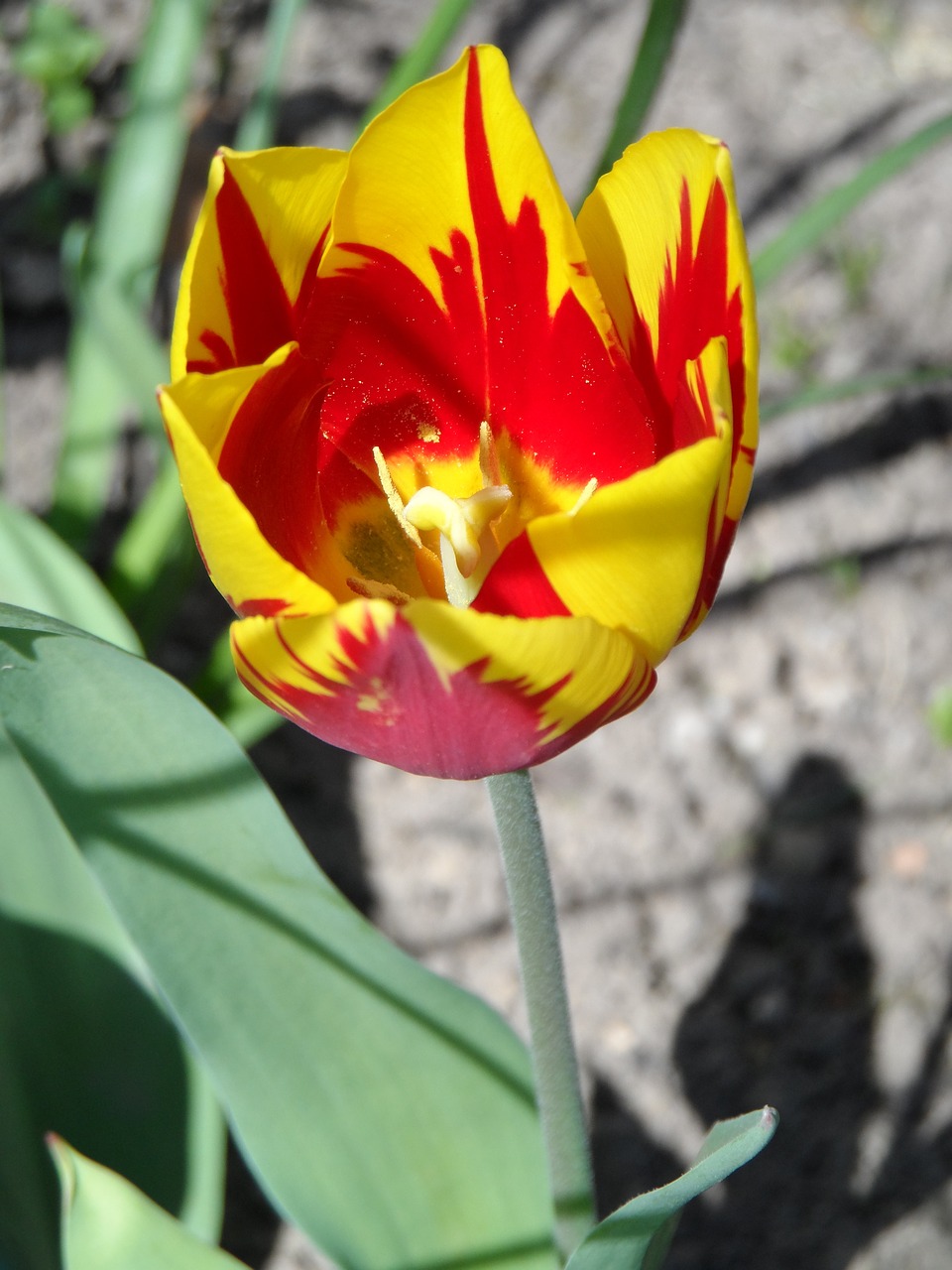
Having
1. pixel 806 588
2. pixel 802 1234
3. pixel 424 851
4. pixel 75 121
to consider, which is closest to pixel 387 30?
pixel 75 121

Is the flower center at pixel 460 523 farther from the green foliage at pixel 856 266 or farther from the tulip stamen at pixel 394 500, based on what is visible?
the green foliage at pixel 856 266

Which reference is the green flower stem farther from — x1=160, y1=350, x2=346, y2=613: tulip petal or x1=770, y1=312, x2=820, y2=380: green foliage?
x1=770, y1=312, x2=820, y2=380: green foliage

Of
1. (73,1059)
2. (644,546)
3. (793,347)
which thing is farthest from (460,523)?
(793,347)

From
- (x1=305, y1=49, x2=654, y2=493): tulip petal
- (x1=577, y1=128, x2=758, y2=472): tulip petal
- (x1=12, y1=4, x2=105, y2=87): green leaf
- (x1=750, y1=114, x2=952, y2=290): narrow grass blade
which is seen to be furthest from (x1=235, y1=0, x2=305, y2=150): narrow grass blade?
(x1=577, y1=128, x2=758, y2=472): tulip petal

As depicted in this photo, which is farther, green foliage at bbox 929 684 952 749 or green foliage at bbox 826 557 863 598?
green foliage at bbox 826 557 863 598

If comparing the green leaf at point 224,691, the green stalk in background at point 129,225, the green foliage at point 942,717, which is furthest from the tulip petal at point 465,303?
the green foliage at point 942,717

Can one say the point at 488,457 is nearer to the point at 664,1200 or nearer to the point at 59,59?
the point at 664,1200
